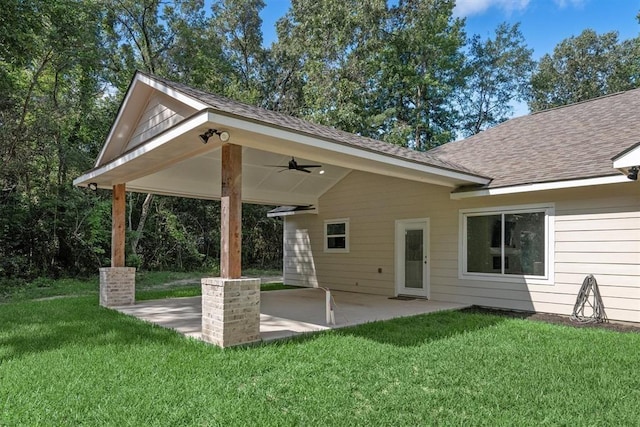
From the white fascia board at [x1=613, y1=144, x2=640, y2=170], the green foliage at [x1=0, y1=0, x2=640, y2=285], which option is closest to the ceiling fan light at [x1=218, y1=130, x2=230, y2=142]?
the white fascia board at [x1=613, y1=144, x2=640, y2=170]

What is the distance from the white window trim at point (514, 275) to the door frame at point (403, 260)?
32.1 inches

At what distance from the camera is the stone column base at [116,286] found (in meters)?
8.12

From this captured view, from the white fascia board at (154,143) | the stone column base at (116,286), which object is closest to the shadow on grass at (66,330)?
the stone column base at (116,286)

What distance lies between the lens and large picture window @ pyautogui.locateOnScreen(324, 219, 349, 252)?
11312mm

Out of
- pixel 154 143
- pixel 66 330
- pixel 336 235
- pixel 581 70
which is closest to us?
pixel 154 143

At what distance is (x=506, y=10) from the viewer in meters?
23.4

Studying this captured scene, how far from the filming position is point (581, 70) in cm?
2452

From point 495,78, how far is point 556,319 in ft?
71.3

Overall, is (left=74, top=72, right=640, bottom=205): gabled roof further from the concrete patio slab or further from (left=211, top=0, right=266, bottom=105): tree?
(left=211, top=0, right=266, bottom=105): tree

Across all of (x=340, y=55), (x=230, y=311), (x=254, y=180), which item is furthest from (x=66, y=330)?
(x=340, y=55)

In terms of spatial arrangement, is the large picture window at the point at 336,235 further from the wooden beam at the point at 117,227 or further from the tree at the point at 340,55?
the tree at the point at 340,55

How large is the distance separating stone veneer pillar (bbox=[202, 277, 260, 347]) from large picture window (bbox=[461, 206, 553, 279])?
16.7 ft

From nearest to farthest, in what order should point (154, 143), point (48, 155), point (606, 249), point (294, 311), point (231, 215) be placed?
point (231, 215)
point (154, 143)
point (606, 249)
point (294, 311)
point (48, 155)

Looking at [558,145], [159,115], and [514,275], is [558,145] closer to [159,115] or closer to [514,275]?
[514,275]
